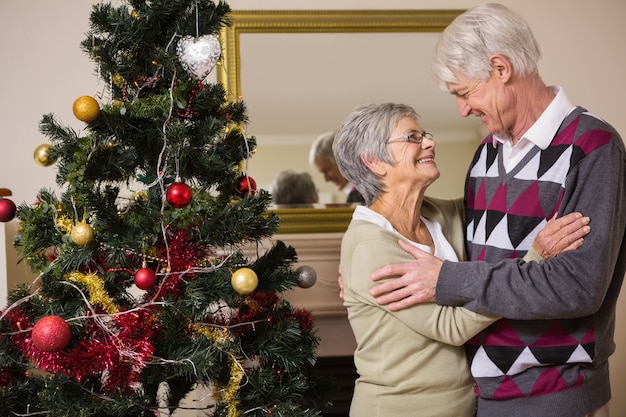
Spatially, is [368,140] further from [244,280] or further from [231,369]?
[231,369]

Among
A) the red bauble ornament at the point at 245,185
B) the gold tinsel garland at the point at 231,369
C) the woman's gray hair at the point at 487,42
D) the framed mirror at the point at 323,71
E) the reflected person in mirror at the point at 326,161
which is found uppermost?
the framed mirror at the point at 323,71

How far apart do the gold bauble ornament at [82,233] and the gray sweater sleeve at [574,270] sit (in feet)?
2.85

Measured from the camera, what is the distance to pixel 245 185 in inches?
80.8

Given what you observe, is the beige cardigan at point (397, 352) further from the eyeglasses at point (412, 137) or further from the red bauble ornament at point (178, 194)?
the red bauble ornament at point (178, 194)

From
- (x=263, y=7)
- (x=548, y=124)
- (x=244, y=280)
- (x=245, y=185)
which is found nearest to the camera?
(x=548, y=124)

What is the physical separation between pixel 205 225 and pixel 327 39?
4.88 feet

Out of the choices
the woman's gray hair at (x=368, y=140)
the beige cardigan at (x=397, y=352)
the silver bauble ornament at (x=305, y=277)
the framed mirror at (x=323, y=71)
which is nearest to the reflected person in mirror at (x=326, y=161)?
the framed mirror at (x=323, y=71)

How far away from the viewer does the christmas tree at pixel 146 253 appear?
1830 mm

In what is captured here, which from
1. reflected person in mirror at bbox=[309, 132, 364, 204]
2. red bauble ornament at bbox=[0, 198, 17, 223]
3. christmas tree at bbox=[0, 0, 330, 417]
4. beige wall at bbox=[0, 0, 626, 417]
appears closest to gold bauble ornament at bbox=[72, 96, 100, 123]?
christmas tree at bbox=[0, 0, 330, 417]

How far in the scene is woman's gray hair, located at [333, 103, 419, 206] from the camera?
1.92 metres

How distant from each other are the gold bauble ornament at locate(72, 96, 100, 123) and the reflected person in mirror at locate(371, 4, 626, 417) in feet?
2.57

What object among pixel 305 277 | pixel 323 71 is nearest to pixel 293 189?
pixel 323 71

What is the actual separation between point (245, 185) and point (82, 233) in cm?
46

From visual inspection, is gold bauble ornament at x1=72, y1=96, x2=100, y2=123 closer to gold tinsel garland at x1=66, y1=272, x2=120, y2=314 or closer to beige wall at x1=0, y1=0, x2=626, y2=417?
gold tinsel garland at x1=66, y1=272, x2=120, y2=314
